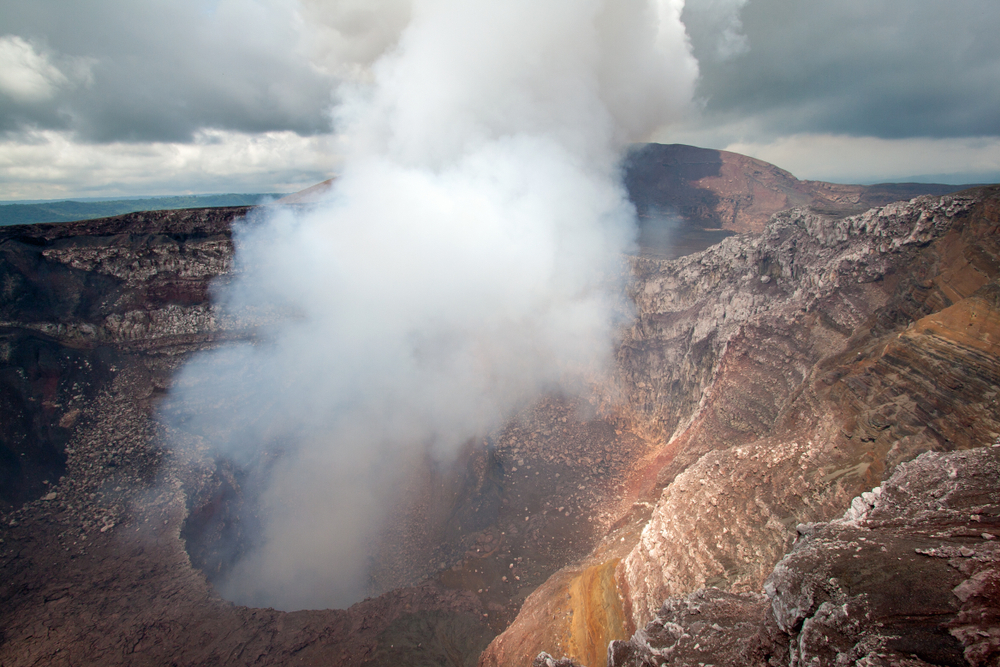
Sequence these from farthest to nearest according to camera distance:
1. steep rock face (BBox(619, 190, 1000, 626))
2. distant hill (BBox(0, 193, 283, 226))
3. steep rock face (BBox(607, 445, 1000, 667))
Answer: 1. distant hill (BBox(0, 193, 283, 226))
2. steep rock face (BBox(619, 190, 1000, 626))
3. steep rock face (BBox(607, 445, 1000, 667))

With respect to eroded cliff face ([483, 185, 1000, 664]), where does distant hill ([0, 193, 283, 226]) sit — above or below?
above

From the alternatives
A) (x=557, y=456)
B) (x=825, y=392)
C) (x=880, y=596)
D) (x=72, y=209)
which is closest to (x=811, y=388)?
(x=825, y=392)

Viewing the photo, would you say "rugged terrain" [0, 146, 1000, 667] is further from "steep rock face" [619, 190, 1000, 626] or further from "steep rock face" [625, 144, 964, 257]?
"steep rock face" [625, 144, 964, 257]

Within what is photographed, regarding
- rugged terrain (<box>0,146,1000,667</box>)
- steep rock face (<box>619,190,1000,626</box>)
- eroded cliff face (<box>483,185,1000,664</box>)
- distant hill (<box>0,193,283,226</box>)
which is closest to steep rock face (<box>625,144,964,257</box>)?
eroded cliff face (<box>483,185,1000,664</box>)

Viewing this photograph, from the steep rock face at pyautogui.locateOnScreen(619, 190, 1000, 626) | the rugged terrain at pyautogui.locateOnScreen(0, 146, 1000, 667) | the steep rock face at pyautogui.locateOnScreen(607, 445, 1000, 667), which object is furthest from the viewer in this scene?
the rugged terrain at pyautogui.locateOnScreen(0, 146, 1000, 667)

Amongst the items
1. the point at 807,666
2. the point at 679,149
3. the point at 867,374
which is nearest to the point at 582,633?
the point at 807,666

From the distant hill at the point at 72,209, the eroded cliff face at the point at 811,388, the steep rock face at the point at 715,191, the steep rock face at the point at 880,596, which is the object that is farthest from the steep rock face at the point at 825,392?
the distant hill at the point at 72,209

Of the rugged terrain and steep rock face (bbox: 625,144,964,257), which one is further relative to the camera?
steep rock face (bbox: 625,144,964,257)
